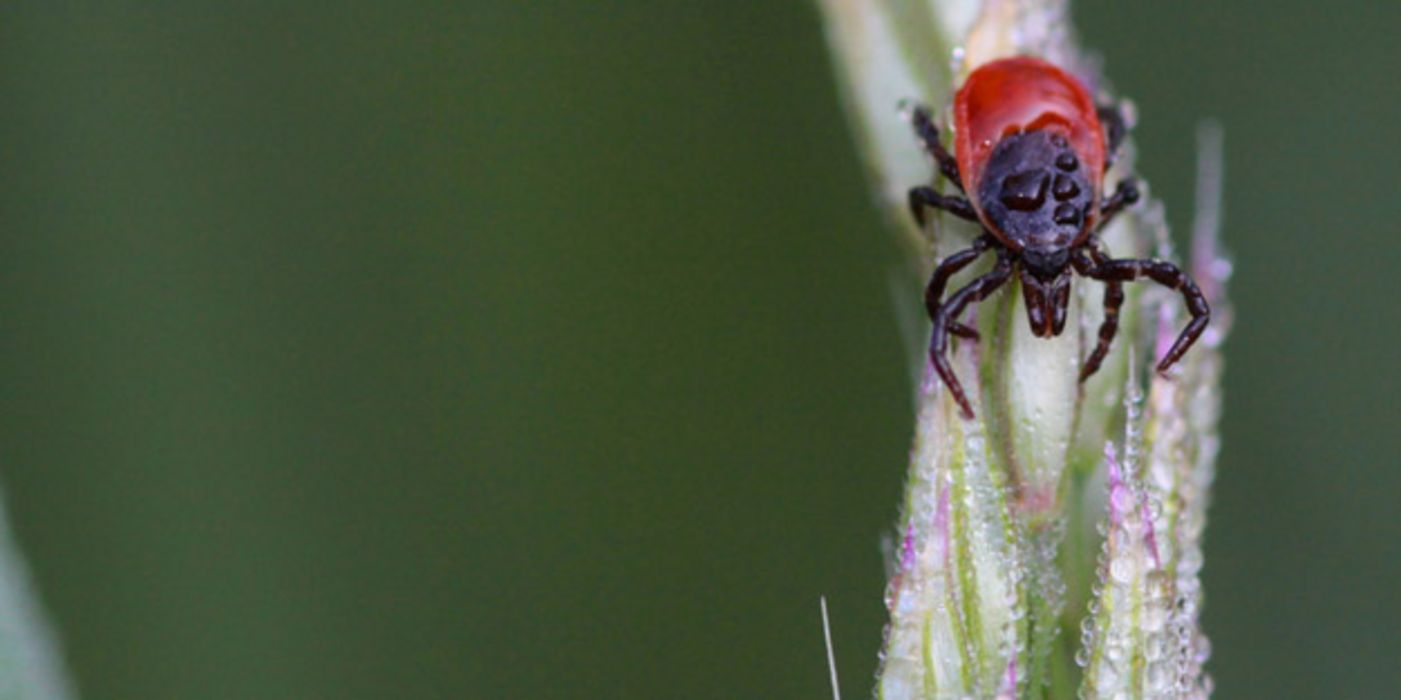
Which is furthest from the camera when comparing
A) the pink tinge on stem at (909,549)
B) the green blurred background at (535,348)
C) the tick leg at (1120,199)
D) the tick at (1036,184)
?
the green blurred background at (535,348)

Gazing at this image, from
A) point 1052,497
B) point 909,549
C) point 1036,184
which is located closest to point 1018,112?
point 1036,184

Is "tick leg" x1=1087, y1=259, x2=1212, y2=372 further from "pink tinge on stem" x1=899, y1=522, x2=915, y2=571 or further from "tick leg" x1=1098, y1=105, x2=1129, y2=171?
"pink tinge on stem" x1=899, y1=522, x2=915, y2=571


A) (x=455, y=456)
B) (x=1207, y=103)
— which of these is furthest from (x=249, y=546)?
(x=1207, y=103)

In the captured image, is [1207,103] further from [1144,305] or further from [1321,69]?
[1144,305]

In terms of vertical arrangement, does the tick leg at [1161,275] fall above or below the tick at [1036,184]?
below

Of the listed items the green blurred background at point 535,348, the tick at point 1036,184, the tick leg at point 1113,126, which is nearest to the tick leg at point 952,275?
the tick at point 1036,184

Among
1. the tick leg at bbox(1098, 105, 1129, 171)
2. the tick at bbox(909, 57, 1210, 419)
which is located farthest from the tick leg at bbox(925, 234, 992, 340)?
the tick leg at bbox(1098, 105, 1129, 171)

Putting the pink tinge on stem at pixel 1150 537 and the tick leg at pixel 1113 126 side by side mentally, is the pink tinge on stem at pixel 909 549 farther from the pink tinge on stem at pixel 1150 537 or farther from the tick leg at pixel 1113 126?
the tick leg at pixel 1113 126

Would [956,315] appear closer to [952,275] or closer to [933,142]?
[952,275]

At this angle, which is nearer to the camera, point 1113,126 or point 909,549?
point 909,549
